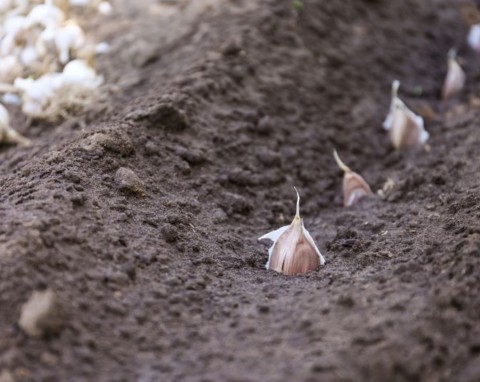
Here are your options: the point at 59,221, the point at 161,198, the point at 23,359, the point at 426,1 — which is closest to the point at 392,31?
the point at 426,1

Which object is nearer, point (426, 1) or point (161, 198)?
point (161, 198)

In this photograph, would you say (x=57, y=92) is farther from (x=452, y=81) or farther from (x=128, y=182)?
(x=452, y=81)

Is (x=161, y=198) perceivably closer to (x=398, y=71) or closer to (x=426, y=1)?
(x=398, y=71)

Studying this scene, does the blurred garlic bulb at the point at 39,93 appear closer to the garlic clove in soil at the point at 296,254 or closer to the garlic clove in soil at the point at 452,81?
the garlic clove in soil at the point at 296,254

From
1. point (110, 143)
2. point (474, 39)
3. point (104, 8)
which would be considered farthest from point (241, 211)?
point (474, 39)

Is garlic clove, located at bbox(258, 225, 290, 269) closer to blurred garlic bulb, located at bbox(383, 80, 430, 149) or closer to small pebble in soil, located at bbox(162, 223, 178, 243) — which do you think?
small pebble in soil, located at bbox(162, 223, 178, 243)

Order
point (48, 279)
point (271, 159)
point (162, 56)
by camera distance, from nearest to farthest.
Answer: point (48, 279), point (271, 159), point (162, 56)
